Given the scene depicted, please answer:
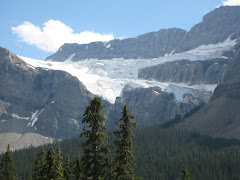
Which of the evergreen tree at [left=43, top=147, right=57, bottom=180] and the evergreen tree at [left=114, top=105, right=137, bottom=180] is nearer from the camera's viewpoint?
the evergreen tree at [left=114, top=105, right=137, bottom=180]

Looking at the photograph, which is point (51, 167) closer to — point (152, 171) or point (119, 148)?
point (119, 148)

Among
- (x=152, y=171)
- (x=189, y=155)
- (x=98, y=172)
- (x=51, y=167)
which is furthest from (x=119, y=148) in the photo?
(x=189, y=155)

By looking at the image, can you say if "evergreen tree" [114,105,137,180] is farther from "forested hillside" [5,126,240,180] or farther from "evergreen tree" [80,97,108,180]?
"forested hillside" [5,126,240,180]

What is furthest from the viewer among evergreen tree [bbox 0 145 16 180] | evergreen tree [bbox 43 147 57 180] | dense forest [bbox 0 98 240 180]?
dense forest [bbox 0 98 240 180]

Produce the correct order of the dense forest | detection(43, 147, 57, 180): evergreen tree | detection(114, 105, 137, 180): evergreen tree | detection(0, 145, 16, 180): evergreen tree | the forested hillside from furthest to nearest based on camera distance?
the forested hillside, the dense forest, detection(0, 145, 16, 180): evergreen tree, detection(43, 147, 57, 180): evergreen tree, detection(114, 105, 137, 180): evergreen tree

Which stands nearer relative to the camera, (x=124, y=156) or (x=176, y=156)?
(x=124, y=156)

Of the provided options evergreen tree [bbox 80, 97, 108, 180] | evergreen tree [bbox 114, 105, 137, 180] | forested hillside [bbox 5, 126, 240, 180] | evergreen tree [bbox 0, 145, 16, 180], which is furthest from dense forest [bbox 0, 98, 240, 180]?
evergreen tree [bbox 114, 105, 137, 180]

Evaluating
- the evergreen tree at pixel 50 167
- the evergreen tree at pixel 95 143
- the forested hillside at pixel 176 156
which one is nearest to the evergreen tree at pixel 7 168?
the evergreen tree at pixel 50 167

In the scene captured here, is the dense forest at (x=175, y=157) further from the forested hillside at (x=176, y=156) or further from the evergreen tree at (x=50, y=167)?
the evergreen tree at (x=50, y=167)

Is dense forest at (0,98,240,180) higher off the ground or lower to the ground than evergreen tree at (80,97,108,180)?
lower

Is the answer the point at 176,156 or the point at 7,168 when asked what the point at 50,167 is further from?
the point at 176,156

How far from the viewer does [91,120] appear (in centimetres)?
3139

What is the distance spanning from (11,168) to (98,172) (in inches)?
970

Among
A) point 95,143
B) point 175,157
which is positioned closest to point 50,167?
point 95,143
